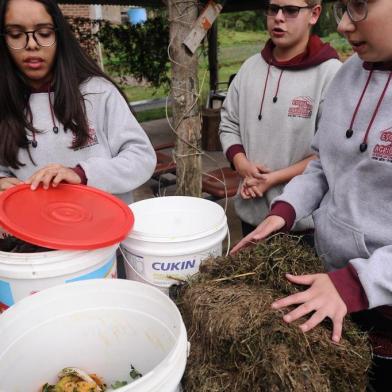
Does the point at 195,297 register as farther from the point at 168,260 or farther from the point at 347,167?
the point at 347,167

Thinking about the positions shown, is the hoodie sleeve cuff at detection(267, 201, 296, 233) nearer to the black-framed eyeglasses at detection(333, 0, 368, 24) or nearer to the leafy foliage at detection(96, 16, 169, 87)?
the black-framed eyeglasses at detection(333, 0, 368, 24)

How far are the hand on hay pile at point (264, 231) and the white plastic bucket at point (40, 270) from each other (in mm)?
476

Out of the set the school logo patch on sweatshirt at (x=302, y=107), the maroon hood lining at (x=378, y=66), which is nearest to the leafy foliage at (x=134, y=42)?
the school logo patch on sweatshirt at (x=302, y=107)

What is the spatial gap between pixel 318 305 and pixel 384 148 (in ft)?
1.70

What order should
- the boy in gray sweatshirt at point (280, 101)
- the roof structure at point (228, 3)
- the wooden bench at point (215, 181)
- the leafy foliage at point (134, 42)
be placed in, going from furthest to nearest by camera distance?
the leafy foliage at point (134, 42)
the roof structure at point (228, 3)
the wooden bench at point (215, 181)
the boy in gray sweatshirt at point (280, 101)

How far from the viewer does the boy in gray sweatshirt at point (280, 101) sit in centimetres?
207

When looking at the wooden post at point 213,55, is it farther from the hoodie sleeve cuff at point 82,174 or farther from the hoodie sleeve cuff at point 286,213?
the hoodie sleeve cuff at point 286,213

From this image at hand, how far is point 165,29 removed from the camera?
8398 mm

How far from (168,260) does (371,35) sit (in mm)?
928

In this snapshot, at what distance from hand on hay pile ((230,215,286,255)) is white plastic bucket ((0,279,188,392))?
1.34ft

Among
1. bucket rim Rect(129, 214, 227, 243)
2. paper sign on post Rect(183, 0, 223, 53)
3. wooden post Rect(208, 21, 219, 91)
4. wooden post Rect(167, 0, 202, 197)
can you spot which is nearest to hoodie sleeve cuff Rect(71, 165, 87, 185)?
bucket rim Rect(129, 214, 227, 243)

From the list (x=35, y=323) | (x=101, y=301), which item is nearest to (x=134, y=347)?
(x=101, y=301)

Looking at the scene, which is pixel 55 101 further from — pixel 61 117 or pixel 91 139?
pixel 91 139

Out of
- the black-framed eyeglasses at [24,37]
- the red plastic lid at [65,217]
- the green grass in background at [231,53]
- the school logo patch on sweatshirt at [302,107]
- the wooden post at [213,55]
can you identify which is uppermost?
the black-framed eyeglasses at [24,37]
